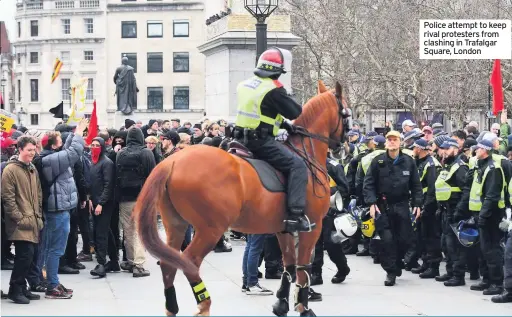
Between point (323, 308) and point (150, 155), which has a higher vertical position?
point (150, 155)

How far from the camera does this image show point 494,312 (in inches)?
499

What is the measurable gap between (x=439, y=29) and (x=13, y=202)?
11.8m

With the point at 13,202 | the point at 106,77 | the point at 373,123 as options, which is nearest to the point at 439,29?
the point at 13,202

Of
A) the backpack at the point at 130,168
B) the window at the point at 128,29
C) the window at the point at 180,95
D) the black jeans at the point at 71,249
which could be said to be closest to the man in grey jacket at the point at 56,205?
the backpack at the point at 130,168

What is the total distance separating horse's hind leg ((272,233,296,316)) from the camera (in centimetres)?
1209

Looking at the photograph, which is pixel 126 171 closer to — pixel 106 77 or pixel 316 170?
pixel 316 170

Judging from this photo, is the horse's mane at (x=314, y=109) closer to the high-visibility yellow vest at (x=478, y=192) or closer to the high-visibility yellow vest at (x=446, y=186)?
the high-visibility yellow vest at (x=478, y=192)

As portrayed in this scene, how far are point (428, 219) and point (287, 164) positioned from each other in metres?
5.19

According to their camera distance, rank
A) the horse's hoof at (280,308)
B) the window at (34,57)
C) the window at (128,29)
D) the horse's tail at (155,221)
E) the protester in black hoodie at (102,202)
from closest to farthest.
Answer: the horse's tail at (155,221) → the horse's hoof at (280,308) → the protester in black hoodie at (102,202) → the window at (128,29) → the window at (34,57)

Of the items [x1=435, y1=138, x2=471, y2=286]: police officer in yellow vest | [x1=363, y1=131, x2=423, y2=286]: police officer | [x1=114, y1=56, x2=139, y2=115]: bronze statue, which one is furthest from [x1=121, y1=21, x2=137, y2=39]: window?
[x1=363, y1=131, x2=423, y2=286]: police officer

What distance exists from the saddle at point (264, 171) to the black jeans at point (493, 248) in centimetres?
375

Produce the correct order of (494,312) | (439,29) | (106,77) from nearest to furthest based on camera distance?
(494,312), (439,29), (106,77)

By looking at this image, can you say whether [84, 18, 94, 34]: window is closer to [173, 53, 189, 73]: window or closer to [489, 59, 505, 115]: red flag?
[173, 53, 189, 73]: window

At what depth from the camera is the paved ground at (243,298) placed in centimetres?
1270
